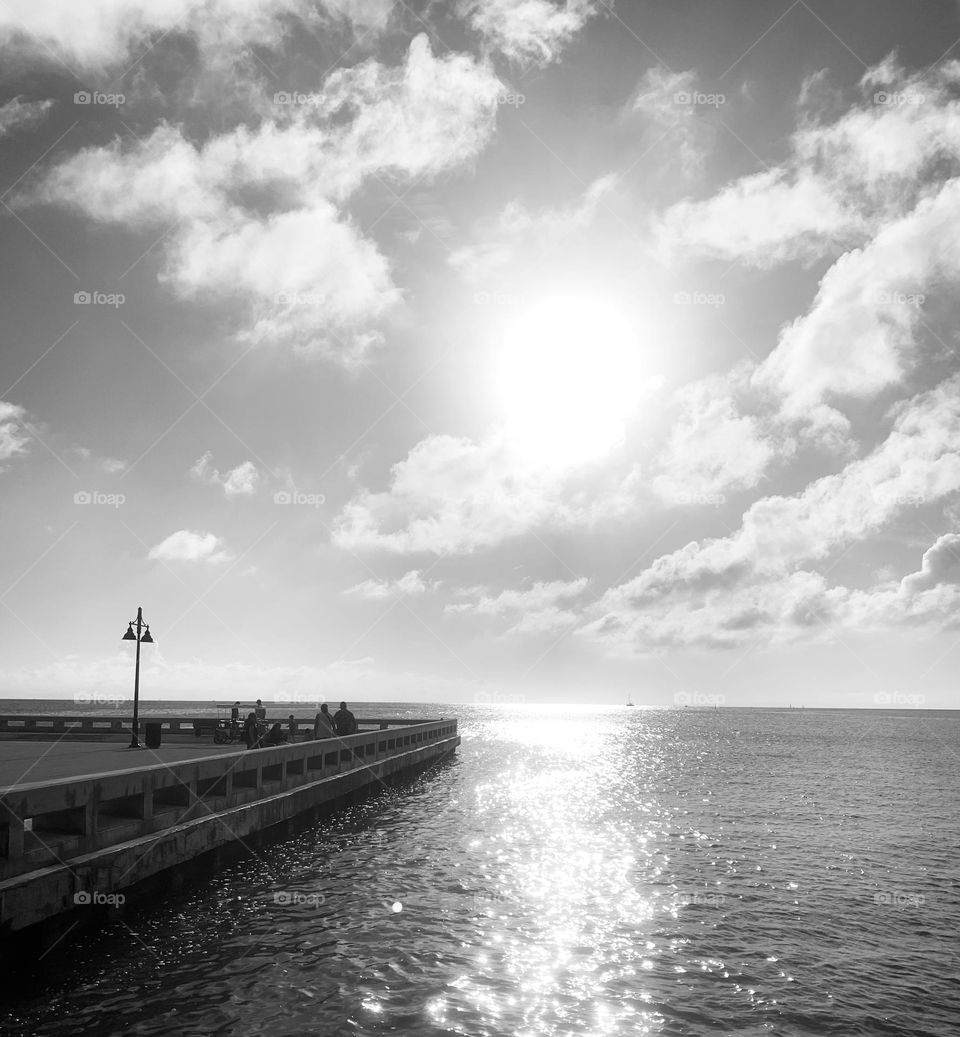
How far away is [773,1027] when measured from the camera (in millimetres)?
9523

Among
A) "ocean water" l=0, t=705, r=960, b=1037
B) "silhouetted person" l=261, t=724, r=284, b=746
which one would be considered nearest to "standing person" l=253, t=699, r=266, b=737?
"silhouetted person" l=261, t=724, r=284, b=746

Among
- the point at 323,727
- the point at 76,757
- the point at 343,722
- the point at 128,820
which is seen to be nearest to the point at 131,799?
the point at 128,820

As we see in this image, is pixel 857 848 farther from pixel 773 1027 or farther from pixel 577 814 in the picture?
pixel 773 1027

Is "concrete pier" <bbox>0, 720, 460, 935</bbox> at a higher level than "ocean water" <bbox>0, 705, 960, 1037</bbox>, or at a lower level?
higher

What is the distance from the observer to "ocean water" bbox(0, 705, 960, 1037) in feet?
31.2

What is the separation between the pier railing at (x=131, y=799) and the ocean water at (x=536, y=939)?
1.35 meters

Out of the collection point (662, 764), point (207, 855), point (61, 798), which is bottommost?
point (662, 764)

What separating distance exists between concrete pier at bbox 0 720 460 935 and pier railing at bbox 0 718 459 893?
A: 2cm

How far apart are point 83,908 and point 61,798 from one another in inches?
65.0

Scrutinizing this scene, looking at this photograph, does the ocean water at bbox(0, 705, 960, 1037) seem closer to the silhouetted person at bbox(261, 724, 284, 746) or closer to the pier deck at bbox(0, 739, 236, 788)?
the silhouetted person at bbox(261, 724, 284, 746)

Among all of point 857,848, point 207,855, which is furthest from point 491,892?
point 857,848

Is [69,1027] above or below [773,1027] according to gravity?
above

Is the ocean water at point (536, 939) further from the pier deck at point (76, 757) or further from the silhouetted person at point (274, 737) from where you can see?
the pier deck at point (76, 757)

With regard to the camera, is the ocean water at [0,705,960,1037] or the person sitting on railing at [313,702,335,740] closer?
the ocean water at [0,705,960,1037]
